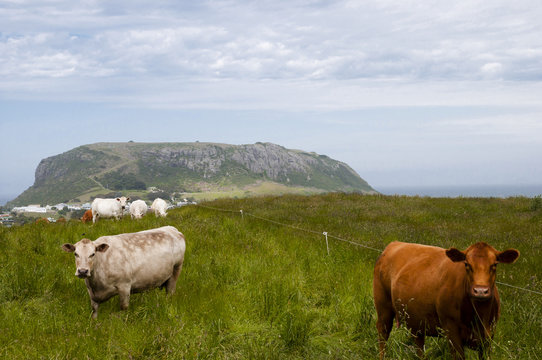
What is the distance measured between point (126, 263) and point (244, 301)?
2.18m

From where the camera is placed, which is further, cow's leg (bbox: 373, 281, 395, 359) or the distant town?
the distant town

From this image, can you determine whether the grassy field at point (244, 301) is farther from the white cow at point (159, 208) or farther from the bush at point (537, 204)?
the white cow at point (159, 208)

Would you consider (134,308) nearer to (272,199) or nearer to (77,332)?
(77,332)

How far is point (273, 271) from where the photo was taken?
343 inches

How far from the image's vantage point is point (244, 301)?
700cm

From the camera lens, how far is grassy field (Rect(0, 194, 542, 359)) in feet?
16.7

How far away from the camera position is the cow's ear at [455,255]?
145 inches

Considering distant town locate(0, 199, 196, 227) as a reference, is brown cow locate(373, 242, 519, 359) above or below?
above

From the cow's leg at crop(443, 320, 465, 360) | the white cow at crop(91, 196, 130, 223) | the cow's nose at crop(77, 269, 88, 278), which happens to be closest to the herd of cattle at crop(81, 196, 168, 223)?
the white cow at crop(91, 196, 130, 223)

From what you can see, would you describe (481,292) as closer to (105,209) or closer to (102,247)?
(102,247)

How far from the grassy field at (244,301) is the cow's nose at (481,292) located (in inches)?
32.4

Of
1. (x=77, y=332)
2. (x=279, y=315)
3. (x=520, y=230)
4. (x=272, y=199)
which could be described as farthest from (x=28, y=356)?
(x=272, y=199)

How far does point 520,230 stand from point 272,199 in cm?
1341

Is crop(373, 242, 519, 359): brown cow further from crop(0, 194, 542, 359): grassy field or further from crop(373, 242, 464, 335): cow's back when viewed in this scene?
crop(0, 194, 542, 359): grassy field
